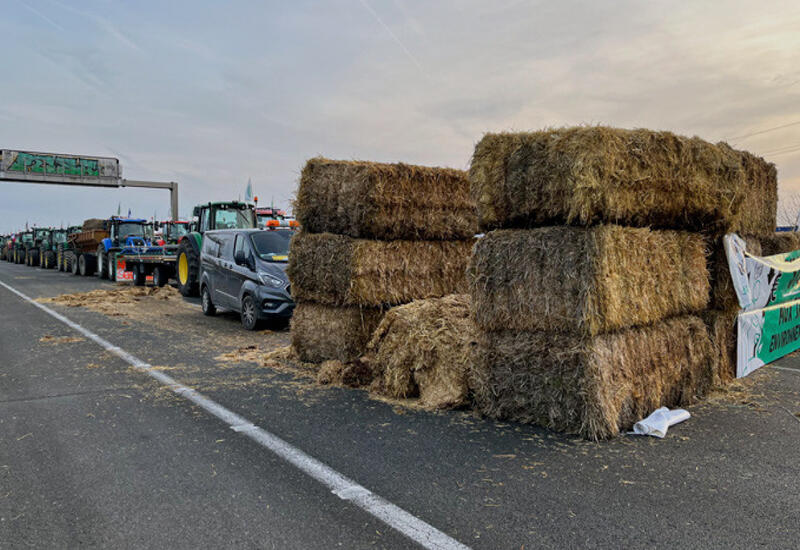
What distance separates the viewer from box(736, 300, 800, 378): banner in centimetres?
732

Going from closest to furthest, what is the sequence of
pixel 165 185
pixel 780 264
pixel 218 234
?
pixel 780 264 < pixel 218 234 < pixel 165 185

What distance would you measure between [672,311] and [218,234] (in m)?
9.55

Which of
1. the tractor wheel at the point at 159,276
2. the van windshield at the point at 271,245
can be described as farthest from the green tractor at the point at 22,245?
the van windshield at the point at 271,245

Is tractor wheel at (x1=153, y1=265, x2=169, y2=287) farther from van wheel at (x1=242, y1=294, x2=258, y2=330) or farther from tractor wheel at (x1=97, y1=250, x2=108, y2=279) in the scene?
van wheel at (x1=242, y1=294, x2=258, y2=330)

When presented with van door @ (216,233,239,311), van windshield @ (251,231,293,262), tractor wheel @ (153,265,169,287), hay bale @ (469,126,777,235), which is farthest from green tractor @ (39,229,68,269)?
hay bale @ (469,126,777,235)

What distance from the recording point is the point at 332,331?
Answer: 795cm

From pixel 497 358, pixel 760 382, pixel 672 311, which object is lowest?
pixel 760 382

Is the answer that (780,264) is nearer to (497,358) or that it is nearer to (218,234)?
(497,358)

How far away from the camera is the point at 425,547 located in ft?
10.0

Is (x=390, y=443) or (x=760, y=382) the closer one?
(x=390, y=443)

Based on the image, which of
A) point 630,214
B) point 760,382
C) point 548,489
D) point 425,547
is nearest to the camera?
point 425,547

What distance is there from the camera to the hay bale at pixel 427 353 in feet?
19.5

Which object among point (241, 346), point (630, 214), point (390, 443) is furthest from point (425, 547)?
point (241, 346)

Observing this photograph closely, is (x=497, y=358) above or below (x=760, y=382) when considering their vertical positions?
above
